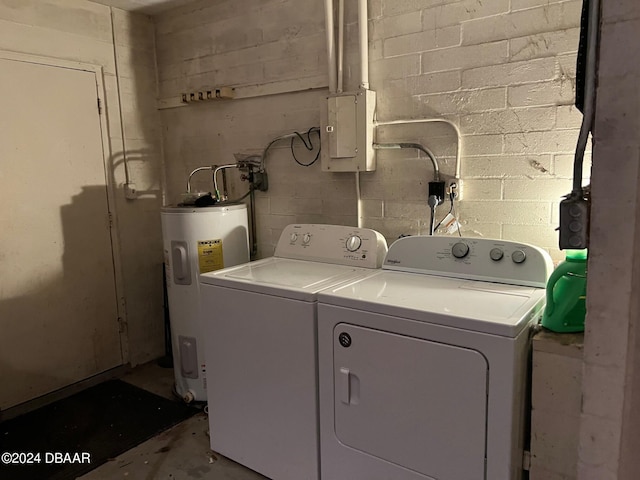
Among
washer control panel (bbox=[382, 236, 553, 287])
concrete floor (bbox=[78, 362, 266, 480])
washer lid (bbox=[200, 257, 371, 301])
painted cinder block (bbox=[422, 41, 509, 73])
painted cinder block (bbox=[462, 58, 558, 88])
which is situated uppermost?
painted cinder block (bbox=[422, 41, 509, 73])

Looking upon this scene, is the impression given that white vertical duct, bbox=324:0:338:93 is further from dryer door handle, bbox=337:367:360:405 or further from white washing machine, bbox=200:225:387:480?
dryer door handle, bbox=337:367:360:405

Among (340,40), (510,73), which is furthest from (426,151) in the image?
(340,40)

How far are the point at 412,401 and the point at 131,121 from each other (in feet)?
8.38

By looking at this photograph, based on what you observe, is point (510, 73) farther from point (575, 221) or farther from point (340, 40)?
point (575, 221)

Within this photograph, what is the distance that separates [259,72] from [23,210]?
1.52 meters

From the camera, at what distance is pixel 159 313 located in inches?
133

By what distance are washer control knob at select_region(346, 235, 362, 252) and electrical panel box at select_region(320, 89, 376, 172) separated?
353 millimetres

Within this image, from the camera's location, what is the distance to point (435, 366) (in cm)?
152

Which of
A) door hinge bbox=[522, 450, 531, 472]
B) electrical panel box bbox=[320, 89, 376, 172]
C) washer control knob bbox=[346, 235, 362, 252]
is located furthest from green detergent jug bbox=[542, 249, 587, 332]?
electrical panel box bbox=[320, 89, 376, 172]

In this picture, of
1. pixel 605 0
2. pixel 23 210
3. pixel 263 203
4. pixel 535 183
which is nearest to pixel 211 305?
pixel 263 203

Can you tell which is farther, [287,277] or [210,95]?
[210,95]

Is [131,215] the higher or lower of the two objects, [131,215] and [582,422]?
the higher

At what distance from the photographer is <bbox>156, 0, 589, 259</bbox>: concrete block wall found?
1963 millimetres

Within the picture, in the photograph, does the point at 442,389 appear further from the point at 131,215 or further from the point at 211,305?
the point at 131,215
